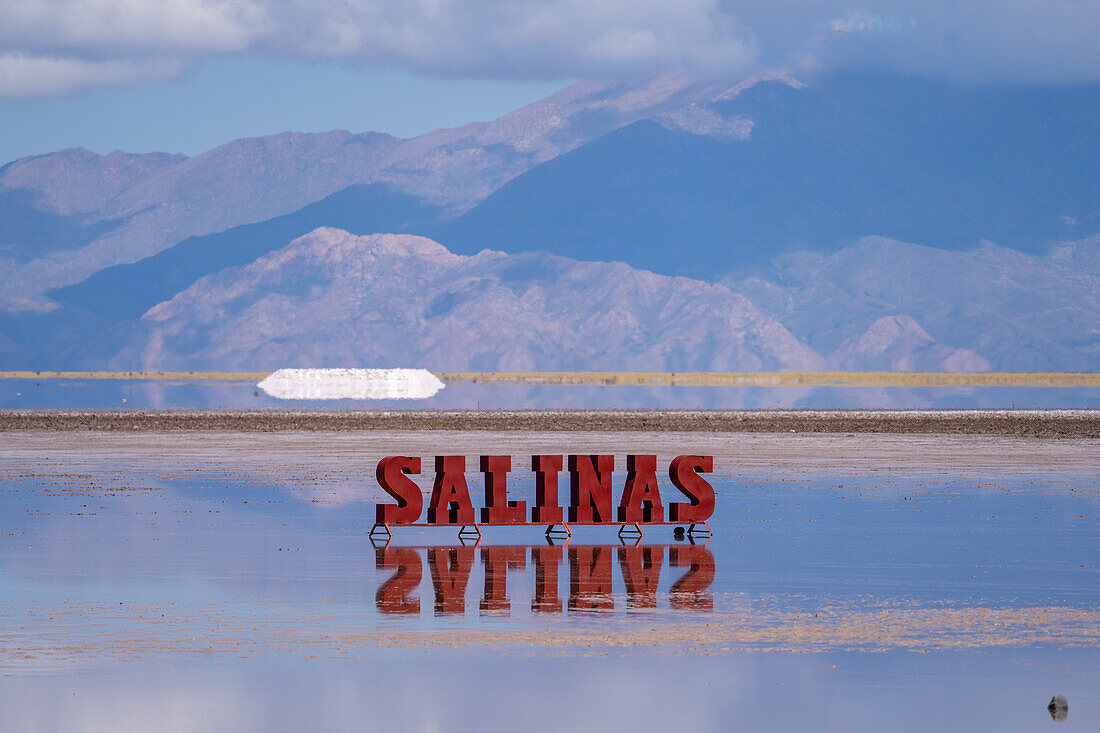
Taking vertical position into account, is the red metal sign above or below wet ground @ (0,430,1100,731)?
above

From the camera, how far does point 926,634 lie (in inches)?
617

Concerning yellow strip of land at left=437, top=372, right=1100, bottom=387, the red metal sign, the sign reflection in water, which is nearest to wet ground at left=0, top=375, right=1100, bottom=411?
yellow strip of land at left=437, top=372, right=1100, bottom=387

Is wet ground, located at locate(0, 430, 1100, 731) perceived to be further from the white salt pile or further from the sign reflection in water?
the white salt pile

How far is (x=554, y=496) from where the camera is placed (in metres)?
24.2

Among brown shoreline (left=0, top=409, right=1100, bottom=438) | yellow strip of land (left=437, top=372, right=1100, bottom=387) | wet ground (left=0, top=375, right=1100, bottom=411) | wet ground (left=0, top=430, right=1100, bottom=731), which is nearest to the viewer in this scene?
wet ground (left=0, top=430, right=1100, bottom=731)

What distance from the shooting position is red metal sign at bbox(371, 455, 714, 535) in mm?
23562

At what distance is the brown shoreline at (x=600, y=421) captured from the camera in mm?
66312

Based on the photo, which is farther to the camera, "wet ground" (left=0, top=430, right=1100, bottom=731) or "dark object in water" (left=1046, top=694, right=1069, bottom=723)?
"wet ground" (left=0, top=430, right=1100, bottom=731)

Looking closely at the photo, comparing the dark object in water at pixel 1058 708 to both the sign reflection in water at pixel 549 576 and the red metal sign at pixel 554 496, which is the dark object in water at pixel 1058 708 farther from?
the red metal sign at pixel 554 496

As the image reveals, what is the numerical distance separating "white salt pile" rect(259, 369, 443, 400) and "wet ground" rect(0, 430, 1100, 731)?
8632 centimetres

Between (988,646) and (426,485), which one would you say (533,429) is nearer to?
(426,485)

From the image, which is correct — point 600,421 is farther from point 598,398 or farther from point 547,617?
point 547,617

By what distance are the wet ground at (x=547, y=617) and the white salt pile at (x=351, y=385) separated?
3398 inches

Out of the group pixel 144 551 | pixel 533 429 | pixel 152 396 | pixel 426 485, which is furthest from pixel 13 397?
pixel 144 551
